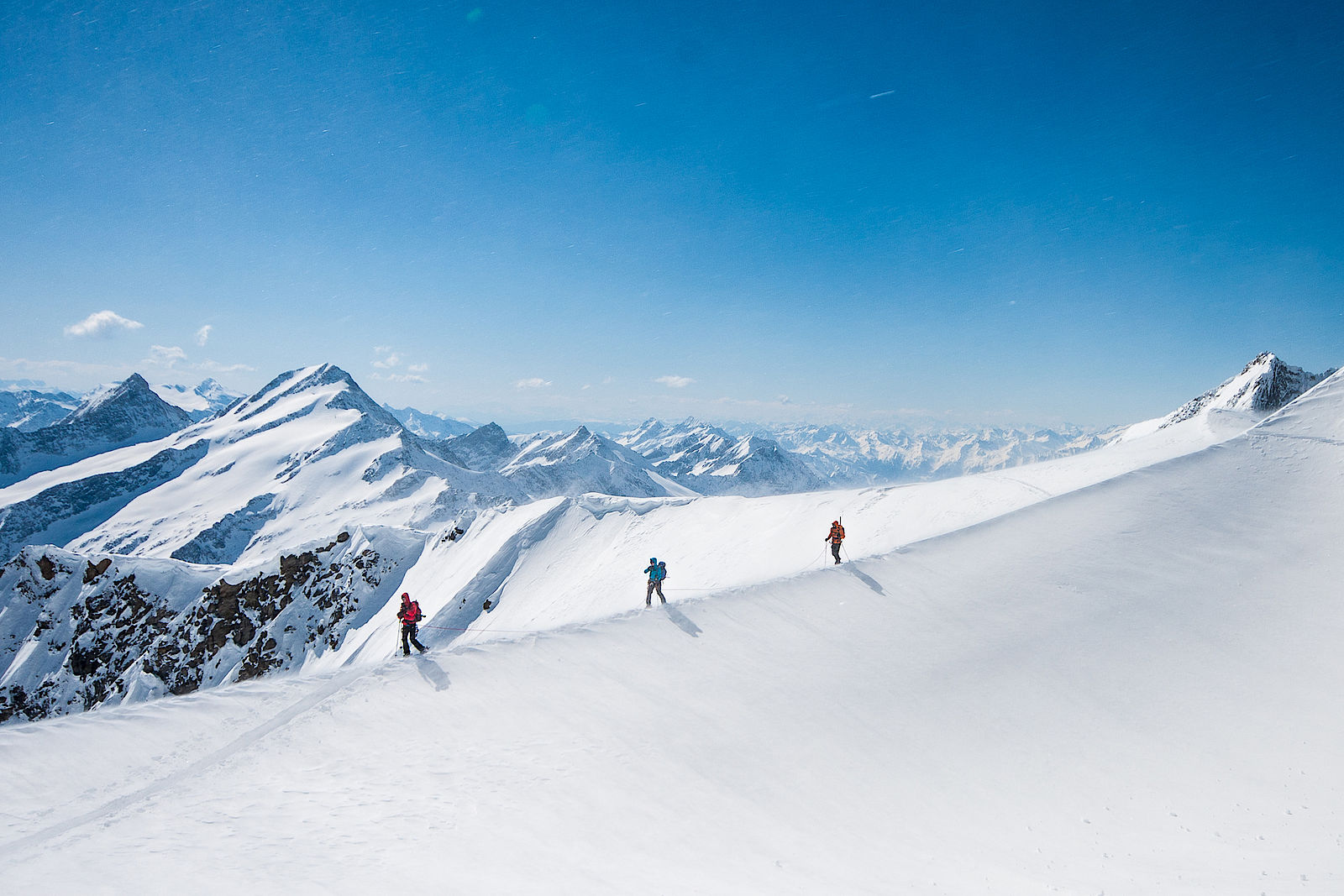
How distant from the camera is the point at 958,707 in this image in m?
12.9

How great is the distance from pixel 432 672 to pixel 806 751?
10.0m

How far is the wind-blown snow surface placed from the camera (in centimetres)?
805

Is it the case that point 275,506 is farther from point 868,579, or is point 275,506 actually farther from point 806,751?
point 806,751

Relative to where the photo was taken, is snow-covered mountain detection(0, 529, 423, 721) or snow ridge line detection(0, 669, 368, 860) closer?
snow ridge line detection(0, 669, 368, 860)

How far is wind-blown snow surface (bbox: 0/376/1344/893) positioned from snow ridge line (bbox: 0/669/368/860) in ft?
0.37

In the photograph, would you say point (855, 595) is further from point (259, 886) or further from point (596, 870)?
point (259, 886)

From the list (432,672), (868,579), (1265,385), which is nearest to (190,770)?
(432,672)

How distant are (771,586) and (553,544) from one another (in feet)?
111

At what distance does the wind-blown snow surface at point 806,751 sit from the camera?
8.05 m

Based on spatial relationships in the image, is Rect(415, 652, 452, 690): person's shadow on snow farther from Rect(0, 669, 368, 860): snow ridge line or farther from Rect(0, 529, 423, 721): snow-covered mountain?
Rect(0, 529, 423, 721): snow-covered mountain

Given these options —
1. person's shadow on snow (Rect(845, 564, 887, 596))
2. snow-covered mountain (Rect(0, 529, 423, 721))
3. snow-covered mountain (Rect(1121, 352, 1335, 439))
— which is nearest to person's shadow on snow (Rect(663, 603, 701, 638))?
person's shadow on snow (Rect(845, 564, 887, 596))

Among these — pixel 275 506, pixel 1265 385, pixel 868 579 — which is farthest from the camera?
pixel 275 506

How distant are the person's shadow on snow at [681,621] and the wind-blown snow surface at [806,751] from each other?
10cm

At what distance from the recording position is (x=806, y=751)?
1105cm
